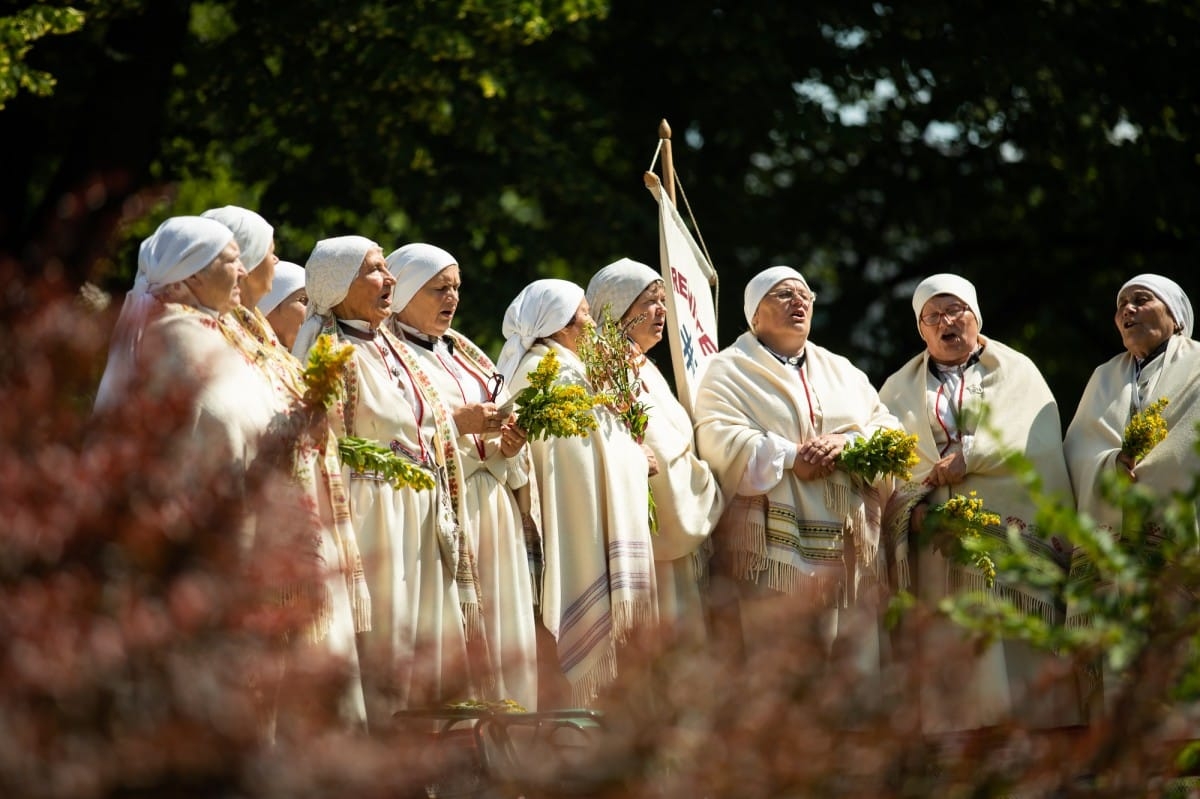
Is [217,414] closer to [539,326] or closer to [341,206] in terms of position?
[539,326]

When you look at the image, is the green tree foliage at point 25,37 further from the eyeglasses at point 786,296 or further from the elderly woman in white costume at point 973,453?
the elderly woman in white costume at point 973,453

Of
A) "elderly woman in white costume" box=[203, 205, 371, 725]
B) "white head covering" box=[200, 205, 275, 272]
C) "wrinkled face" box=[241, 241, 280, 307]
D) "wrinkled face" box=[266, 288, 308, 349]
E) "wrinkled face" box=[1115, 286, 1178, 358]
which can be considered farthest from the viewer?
"wrinkled face" box=[1115, 286, 1178, 358]

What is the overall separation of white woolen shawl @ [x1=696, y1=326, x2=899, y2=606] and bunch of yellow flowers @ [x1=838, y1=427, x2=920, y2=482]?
0.23m

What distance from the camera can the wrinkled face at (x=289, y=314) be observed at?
771cm

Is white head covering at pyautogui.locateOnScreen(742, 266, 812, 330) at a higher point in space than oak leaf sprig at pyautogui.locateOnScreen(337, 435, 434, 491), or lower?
higher

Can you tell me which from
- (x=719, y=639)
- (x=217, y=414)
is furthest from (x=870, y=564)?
(x=719, y=639)

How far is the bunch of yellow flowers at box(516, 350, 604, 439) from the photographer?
688cm

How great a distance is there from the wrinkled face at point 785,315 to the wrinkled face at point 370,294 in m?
2.15

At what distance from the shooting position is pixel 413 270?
727 centimetres

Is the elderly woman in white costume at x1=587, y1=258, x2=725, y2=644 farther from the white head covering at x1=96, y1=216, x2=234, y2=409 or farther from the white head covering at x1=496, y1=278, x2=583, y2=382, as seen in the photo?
the white head covering at x1=96, y1=216, x2=234, y2=409

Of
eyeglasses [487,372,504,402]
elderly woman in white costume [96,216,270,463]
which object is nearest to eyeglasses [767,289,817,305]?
eyeglasses [487,372,504,402]

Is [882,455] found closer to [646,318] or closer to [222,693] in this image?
[646,318]

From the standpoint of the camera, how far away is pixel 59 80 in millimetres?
13789

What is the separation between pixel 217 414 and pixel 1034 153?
38.9ft
